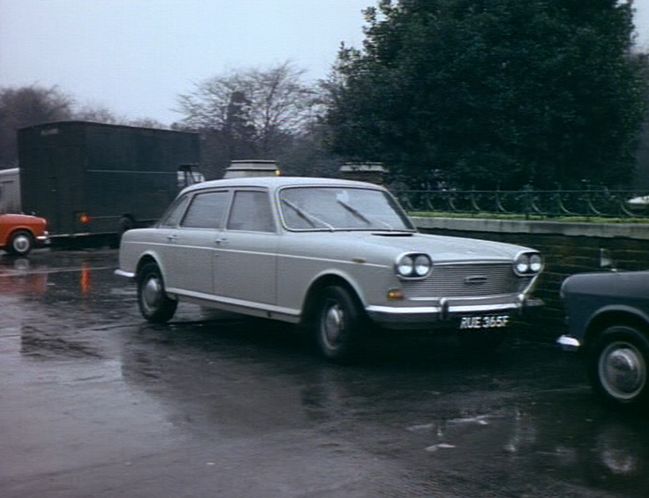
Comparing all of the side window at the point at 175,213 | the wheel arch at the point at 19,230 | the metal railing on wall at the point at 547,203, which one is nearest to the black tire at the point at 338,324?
the side window at the point at 175,213

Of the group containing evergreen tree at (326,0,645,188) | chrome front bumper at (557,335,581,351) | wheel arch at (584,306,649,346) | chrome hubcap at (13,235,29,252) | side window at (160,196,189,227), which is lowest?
chrome hubcap at (13,235,29,252)

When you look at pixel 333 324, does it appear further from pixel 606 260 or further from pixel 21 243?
pixel 21 243

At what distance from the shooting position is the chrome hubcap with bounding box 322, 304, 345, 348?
8977 mm

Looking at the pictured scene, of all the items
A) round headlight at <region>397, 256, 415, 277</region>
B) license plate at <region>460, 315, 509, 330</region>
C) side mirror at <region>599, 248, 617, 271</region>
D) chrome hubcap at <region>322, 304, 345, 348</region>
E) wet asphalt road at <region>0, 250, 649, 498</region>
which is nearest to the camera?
wet asphalt road at <region>0, 250, 649, 498</region>

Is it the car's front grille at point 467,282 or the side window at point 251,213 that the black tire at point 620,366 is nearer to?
the car's front grille at point 467,282

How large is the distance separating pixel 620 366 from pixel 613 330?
27cm

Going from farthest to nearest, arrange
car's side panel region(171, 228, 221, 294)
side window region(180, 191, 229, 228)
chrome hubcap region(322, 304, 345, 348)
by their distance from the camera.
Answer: side window region(180, 191, 229, 228) → car's side panel region(171, 228, 221, 294) → chrome hubcap region(322, 304, 345, 348)

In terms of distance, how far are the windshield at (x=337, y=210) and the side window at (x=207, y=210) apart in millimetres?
1020

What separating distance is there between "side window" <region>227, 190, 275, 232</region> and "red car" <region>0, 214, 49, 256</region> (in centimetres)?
1419

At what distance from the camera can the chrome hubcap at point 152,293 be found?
11.6 m

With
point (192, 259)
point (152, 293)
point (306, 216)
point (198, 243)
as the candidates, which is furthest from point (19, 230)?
point (306, 216)

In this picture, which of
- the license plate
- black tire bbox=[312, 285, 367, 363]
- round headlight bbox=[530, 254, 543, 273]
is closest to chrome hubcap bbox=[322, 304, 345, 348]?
black tire bbox=[312, 285, 367, 363]

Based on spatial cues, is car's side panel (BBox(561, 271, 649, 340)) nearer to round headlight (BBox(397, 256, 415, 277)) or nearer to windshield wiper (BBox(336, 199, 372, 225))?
round headlight (BBox(397, 256, 415, 277))

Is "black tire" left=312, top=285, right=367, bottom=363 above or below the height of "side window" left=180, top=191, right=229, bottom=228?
below
